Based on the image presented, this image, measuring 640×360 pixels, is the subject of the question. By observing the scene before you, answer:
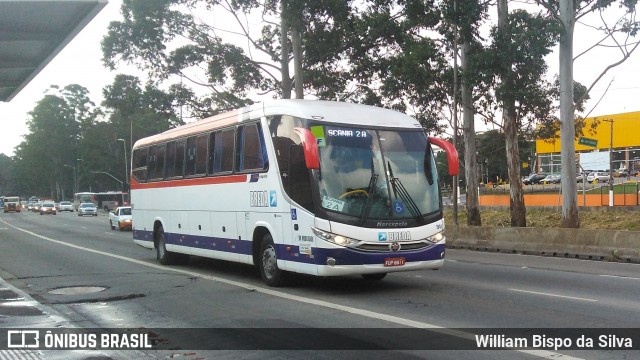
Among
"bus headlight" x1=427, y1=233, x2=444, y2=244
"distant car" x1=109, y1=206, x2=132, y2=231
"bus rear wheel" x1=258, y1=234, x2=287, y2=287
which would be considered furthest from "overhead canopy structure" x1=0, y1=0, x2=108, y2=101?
"distant car" x1=109, y1=206, x2=132, y2=231

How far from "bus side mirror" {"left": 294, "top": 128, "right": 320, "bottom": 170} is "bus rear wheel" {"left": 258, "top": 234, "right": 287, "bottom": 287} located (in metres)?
2.38

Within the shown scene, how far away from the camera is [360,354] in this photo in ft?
23.4

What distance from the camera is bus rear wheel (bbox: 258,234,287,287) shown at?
39.7 feet

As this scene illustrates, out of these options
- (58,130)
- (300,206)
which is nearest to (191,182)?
(300,206)

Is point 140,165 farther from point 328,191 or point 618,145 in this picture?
point 618,145

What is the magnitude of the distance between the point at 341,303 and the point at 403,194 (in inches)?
84.9

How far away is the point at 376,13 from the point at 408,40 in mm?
1755

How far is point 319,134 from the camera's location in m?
11.2

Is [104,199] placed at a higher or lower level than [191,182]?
lower

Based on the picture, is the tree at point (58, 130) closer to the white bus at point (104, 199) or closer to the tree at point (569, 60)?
the white bus at point (104, 199)

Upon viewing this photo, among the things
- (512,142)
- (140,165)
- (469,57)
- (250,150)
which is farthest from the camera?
(512,142)

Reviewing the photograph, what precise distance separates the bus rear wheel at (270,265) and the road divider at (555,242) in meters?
10.3

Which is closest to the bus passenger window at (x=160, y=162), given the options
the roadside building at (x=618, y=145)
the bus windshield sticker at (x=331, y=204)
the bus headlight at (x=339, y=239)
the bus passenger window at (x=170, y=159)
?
the bus passenger window at (x=170, y=159)

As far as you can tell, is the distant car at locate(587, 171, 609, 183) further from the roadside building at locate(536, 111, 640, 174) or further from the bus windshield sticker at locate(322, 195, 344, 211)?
the bus windshield sticker at locate(322, 195, 344, 211)
